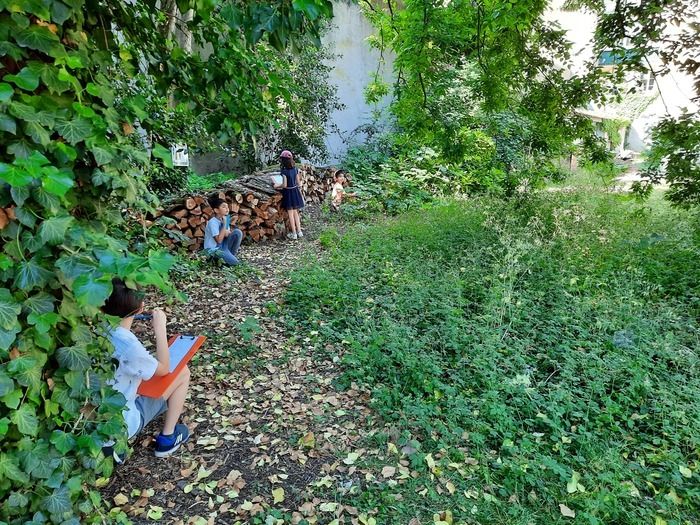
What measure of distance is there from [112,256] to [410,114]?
567 cm

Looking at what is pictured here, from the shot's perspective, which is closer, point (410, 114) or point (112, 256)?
point (112, 256)

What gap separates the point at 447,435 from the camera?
2.73 m

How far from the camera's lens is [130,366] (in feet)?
7.44

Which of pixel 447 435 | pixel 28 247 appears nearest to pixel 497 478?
pixel 447 435

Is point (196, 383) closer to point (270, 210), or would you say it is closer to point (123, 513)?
point (123, 513)

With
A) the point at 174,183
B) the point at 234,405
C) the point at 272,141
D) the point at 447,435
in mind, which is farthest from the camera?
the point at 272,141

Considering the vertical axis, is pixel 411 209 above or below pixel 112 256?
below

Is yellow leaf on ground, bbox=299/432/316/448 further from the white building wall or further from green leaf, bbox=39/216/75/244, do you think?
the white building wall

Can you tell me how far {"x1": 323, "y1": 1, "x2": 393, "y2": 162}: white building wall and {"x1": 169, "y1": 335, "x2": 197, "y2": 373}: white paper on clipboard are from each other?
33.9 ft

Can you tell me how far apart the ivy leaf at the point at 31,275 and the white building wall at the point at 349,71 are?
37.9ft

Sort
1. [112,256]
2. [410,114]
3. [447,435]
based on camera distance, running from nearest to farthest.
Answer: [112,256] → [447,435] → [410,114]

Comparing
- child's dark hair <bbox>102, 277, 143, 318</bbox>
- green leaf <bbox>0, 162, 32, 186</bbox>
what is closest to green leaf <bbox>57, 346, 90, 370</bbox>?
child's dark hair <bbox>102, 277, 143, 318</bbox>

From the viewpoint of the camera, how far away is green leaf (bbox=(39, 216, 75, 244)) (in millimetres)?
1343

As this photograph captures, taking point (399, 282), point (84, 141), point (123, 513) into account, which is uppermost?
point (84, 141)
